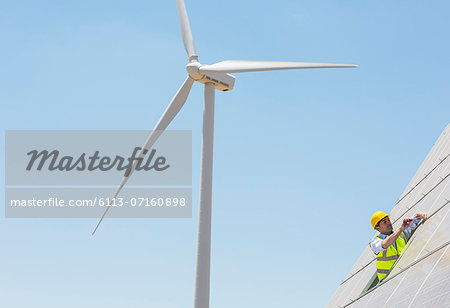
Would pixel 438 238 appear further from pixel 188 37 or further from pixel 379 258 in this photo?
pixel 188 37

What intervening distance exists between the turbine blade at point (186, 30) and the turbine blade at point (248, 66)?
1.80 m

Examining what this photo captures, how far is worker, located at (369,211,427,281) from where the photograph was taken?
1495 centimetres

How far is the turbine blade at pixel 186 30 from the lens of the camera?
24.9 m

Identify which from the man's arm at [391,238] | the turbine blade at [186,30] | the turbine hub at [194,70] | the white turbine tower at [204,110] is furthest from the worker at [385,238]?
the turbine blade at [186,30]

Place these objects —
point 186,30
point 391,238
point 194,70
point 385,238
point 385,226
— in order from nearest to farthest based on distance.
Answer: point 391,238
point 385,238
point 385,226
point 194,70
point 186,30

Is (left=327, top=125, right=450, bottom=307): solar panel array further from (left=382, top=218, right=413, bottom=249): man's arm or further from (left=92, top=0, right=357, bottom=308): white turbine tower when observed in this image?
(left=92, top=0, right=357, bottom=308): white turbine tower

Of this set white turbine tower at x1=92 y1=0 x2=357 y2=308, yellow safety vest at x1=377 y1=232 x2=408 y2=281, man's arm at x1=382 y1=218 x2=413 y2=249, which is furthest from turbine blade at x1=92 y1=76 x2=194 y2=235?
man's arm at x1=382 y1=218 x2=413 y2=249

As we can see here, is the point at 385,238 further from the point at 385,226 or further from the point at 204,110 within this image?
the point at 204,110

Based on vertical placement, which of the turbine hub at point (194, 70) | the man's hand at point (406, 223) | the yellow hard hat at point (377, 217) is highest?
the turbine hub at point (194, 70)

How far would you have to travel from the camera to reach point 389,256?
15445mm

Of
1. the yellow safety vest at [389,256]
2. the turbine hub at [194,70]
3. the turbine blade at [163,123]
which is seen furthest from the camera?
the turbine blade at [163,123]

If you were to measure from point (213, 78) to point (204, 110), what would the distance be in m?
1.77

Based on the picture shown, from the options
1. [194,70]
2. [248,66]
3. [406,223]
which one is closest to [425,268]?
[406,223]

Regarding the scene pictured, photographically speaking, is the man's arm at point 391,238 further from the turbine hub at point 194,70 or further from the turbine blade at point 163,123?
the turbine blade at point 163,123
